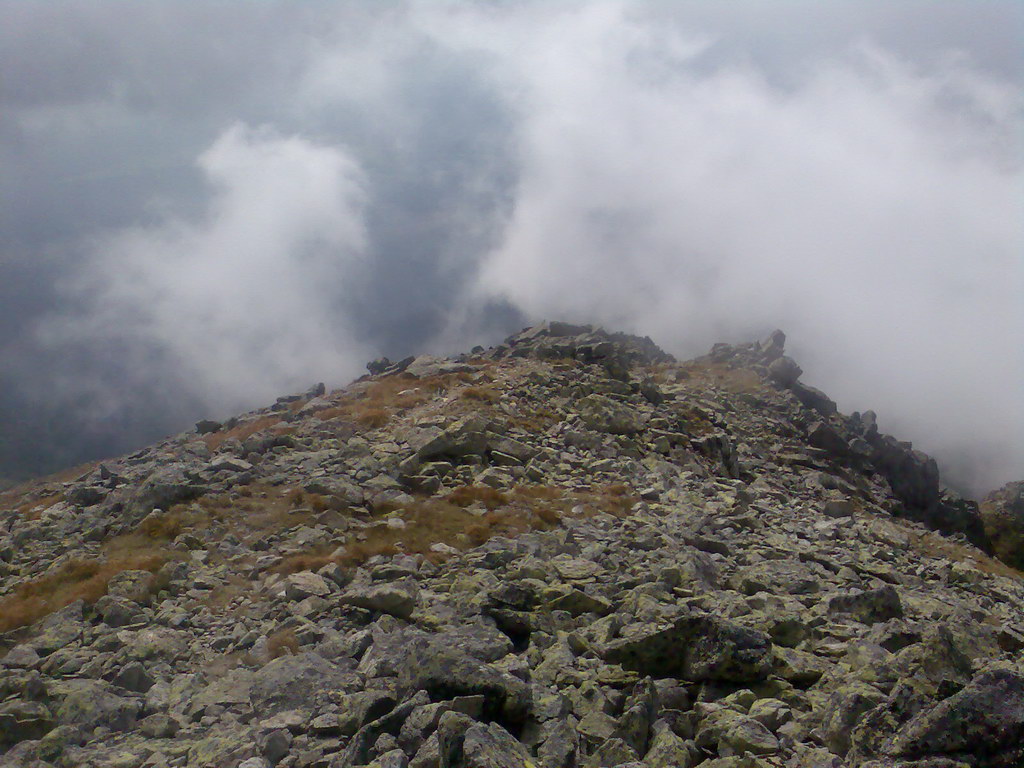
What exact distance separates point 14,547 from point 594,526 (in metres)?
17.8

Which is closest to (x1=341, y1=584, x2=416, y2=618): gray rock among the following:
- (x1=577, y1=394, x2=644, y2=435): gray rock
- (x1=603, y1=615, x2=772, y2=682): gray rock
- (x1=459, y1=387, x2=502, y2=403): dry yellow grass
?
(x1=603, y1=615, x2=772, y2=682): gray rock

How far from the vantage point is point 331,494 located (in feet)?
70.9

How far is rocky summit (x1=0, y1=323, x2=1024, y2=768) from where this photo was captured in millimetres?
8984

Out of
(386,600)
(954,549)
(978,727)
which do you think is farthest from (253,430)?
(954,549)

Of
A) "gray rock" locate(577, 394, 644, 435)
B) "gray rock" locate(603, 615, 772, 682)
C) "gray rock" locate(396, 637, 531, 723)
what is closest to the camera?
"gray rock" locate(396, 637, 531, 723)

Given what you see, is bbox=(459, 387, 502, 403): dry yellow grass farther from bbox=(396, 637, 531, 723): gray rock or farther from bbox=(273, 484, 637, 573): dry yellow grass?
bbox=(396, 637, 531, 723): gray rock

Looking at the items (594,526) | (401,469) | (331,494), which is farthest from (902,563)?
(331,494)

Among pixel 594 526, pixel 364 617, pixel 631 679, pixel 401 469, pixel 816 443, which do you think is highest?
pixel 816 443

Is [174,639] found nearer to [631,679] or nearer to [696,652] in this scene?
[631,679]

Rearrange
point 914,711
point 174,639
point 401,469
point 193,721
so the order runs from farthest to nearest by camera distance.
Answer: point 401,469
point 174,639
point 193,721
point 914,711

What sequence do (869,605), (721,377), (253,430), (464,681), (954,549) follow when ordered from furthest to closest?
(721,377) < (954,549) < (253,430) < (869,605) < (464,681)

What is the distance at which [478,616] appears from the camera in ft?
43.2

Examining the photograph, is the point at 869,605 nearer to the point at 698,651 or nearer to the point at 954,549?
the point at 698,651

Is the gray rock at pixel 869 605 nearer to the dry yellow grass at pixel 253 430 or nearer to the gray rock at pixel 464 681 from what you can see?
the gray rock at pixel 464 681
